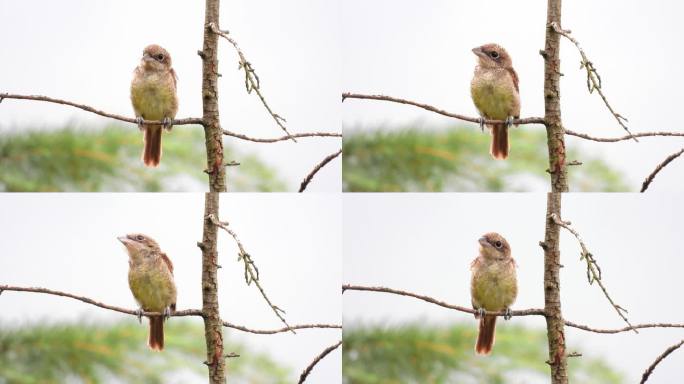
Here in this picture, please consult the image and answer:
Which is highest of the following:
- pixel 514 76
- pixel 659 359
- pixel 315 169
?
pixel 514 76

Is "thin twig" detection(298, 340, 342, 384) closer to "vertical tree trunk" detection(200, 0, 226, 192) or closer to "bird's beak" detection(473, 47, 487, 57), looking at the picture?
"vertical tree trunk" detection(200, 0, 226, 192)

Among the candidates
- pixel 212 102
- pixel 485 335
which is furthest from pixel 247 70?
pixel 485 335

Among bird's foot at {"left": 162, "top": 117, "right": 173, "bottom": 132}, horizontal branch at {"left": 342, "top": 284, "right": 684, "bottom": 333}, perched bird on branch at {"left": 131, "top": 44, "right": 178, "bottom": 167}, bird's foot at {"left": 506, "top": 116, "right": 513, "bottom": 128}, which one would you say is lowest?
horizontal branch at {"left": 342, "top": 284, "right": 684, "bottom": 333}

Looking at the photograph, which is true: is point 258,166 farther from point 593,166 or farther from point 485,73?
point 593,166

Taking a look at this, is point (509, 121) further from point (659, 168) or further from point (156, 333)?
point (156, 333)

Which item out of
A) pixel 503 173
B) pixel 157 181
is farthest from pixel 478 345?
pixel 157 181

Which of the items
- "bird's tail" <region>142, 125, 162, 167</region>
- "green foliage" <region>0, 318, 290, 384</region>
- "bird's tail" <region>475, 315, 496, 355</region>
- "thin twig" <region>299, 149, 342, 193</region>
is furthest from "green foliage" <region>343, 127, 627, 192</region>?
"green foliage" <region>0, 318, 290, 384</region>
